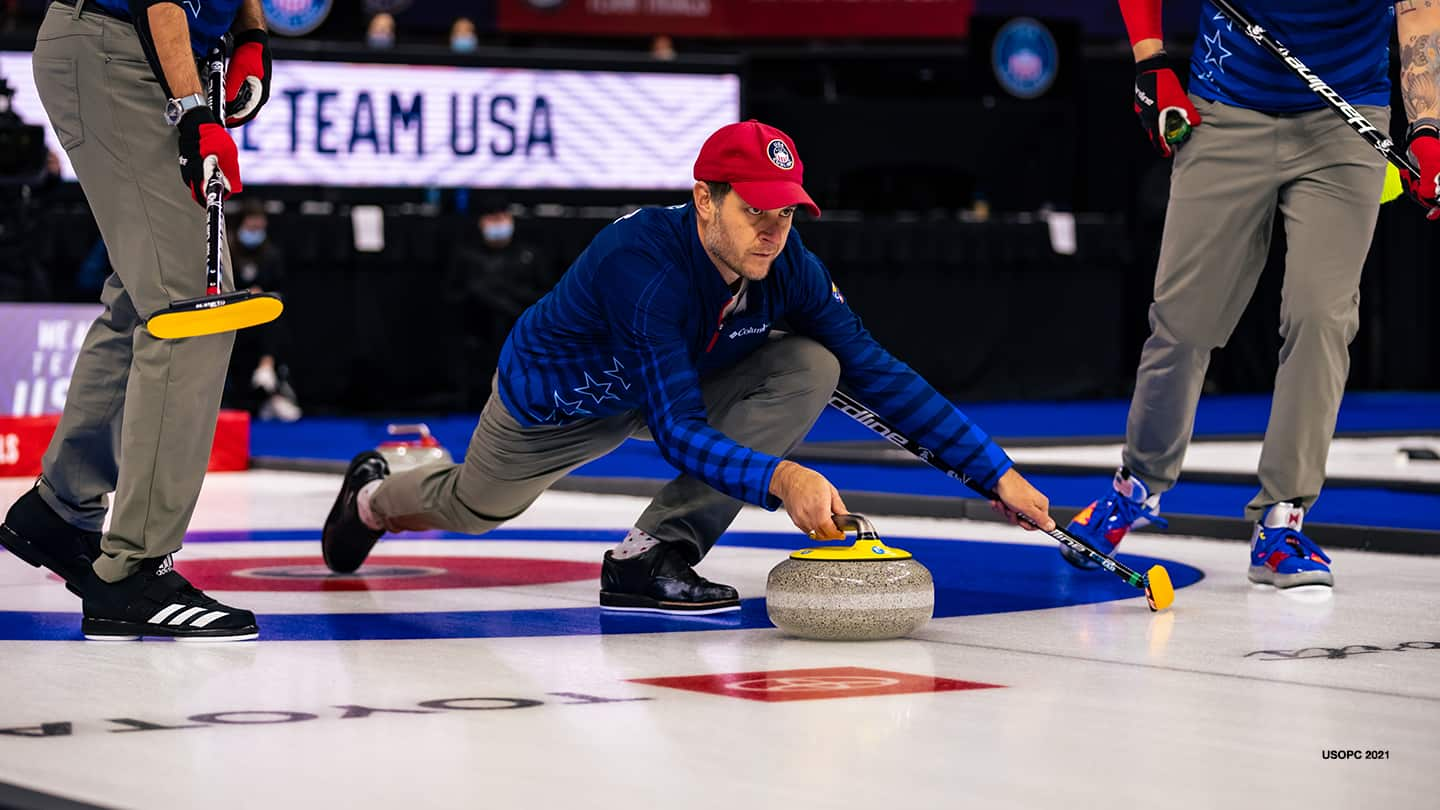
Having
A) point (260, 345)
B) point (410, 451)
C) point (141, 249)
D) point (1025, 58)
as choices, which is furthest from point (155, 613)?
point (1025, 58)

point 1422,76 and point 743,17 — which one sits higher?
point 743,17

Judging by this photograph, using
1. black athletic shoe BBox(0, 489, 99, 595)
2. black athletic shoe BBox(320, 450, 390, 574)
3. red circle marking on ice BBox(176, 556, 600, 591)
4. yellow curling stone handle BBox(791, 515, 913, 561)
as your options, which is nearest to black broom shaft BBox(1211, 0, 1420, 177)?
yellow curling stone handle BBox(791, 515, 913, 561)

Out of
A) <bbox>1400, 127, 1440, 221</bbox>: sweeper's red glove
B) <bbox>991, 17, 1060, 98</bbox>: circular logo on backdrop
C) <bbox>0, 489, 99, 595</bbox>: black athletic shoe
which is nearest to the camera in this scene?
<bbox>0, 489, 99, 595</bbox>: black athletic shoe

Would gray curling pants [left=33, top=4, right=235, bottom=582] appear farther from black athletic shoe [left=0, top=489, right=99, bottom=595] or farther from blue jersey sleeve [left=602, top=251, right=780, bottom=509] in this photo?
blue jersey sleeve [left=602, top=251, right=780, bottom=509]

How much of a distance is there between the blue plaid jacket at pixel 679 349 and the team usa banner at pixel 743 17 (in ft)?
41.1

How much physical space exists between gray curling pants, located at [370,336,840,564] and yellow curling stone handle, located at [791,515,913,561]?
445 mm

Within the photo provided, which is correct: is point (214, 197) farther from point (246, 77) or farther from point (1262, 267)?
point (1262, 267)

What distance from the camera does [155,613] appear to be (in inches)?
139

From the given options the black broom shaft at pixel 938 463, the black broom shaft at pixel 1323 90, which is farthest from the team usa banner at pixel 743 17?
the black broom shaft at pixel 938 463

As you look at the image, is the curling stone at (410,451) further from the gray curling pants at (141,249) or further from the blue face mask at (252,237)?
the blue face mask at (252,237)

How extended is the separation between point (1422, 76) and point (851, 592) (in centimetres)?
182

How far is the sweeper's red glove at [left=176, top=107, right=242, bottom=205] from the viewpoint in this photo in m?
3.45

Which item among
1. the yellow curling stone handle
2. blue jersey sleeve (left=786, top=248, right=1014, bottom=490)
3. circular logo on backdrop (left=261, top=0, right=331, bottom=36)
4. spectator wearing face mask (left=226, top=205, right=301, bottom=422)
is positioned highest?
circular logo on backdrop (left=261, top=0, right=331, bottom=36)

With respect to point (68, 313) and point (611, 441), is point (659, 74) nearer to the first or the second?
point (68, 313)
